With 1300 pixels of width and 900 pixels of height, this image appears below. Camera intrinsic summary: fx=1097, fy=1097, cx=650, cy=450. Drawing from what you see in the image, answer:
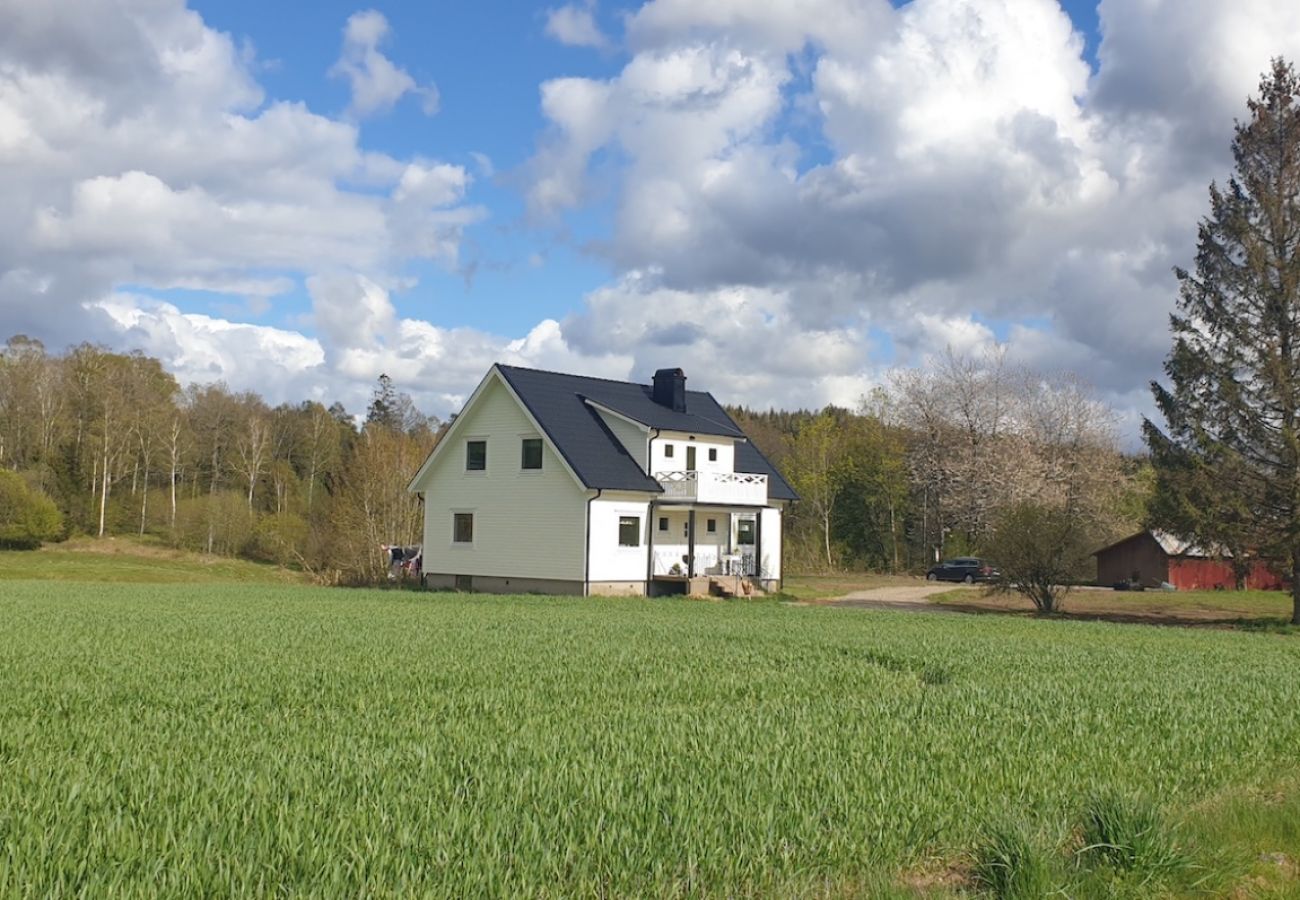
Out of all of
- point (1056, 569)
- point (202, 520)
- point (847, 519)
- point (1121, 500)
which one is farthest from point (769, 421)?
point (1056, 569)

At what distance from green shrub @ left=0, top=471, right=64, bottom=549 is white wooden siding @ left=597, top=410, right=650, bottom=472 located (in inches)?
1455

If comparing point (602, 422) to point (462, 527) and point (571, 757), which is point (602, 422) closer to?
point (462, 527)

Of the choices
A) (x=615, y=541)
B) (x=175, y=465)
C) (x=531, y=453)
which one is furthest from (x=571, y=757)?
(x=175, y=465)

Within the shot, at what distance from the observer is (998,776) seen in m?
8.30

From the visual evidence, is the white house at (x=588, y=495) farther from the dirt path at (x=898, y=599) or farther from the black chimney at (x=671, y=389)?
the dirt path at (x=898, y=599)

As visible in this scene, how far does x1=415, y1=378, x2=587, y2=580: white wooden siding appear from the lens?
37031 mm

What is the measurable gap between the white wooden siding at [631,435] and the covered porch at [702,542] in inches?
77.0

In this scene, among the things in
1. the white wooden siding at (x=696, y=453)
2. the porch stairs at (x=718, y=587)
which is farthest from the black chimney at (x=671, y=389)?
the porch stairs at (x=718, y=587)

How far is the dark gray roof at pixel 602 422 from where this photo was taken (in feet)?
123

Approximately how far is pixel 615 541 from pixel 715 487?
4211 mm

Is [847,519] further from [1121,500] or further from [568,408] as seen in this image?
[568,408]

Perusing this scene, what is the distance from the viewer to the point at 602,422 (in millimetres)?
40250

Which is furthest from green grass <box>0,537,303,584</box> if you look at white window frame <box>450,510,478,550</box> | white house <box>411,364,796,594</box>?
white house <box>411,364,796,594</box>

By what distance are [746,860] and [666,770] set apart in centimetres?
184
